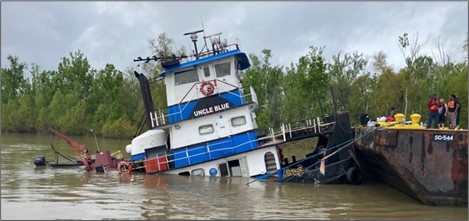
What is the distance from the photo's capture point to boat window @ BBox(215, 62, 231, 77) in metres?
20.4

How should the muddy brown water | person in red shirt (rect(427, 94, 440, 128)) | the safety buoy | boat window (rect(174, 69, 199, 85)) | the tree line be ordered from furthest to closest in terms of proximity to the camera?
the tree line < the safety buoy < boat window (rect(174, 69, 199, 85)) < person in red shirt (rect(427, 94, 440, 128)) < the muddy brown water

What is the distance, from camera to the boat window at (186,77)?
804 inches

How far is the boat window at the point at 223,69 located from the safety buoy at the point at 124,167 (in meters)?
4.99

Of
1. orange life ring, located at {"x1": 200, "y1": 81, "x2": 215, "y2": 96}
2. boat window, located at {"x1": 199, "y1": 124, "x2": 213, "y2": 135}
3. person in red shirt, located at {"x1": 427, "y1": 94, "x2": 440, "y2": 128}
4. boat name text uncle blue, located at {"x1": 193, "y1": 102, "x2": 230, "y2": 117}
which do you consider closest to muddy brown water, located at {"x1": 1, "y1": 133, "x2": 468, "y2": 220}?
boat window, located at {"x1": 199, "y1": 124, "x2": 213, "y2": 135}

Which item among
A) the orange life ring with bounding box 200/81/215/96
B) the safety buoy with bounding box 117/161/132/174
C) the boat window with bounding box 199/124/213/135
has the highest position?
the orange life ring with bounding box 200/81/215/96

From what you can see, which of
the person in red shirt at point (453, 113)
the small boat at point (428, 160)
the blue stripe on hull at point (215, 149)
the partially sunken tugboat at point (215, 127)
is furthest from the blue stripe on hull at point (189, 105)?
the person in red shirt at point (453, 113)

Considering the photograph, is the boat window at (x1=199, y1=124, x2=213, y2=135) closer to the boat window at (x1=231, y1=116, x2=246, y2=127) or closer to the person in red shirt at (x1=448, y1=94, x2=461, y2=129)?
the boat window at (x1=231, y1=116, x2=246, y2=127)

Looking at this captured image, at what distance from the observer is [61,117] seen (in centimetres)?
6406

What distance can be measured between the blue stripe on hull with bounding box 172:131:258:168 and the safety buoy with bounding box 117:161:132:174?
193cm

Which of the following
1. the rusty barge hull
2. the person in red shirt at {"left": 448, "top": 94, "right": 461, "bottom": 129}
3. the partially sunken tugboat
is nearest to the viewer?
the rusty barge hull

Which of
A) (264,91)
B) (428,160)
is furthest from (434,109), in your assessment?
(264,91)

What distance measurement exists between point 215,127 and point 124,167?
4.09 m

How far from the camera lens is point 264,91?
51344mm

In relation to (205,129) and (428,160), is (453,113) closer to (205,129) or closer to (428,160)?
(428,160)
